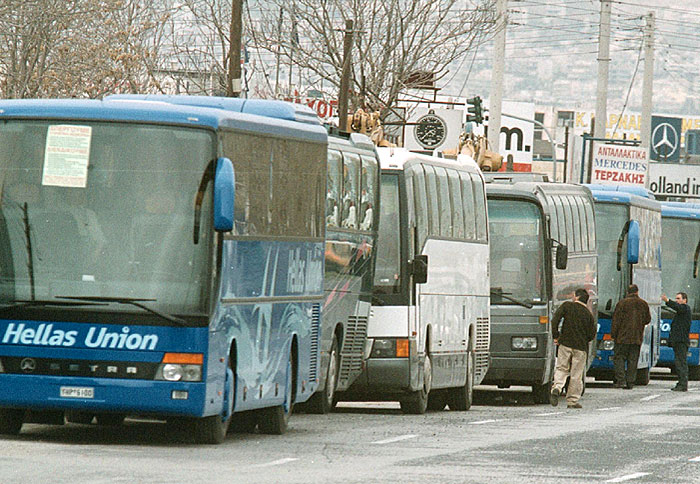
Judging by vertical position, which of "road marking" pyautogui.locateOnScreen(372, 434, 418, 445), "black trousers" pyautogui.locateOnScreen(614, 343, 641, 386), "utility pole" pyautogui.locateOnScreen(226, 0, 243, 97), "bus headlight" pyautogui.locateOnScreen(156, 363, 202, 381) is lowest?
"black trousers" pyautogui.locateOnScreen(614, 343, 641, 386)

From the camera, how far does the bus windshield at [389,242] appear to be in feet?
77.3

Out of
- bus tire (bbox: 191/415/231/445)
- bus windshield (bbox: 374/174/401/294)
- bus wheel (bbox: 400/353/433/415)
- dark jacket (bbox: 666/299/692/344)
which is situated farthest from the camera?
dark jacket (bbox: 666/299/692/344)

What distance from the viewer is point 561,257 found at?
96.0 ft

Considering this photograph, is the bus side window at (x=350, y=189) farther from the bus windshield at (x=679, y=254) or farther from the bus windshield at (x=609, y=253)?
the bus windshield at (x=679, y=254)

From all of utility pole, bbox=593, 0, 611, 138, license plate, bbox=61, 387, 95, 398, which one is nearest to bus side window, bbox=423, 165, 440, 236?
license plate, bbox=61, 387, 95, 398

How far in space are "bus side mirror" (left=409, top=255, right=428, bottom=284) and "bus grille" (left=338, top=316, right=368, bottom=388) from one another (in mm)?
945

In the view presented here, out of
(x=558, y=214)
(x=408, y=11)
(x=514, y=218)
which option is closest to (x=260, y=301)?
(x=514, y=218)

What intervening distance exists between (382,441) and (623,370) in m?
17.2

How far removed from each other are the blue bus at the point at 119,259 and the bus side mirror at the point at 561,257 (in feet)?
44.1

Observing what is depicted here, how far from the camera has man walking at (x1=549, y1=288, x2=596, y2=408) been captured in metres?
27.0

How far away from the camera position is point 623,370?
3462 centimetres

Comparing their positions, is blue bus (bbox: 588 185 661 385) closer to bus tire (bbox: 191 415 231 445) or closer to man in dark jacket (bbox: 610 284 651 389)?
man in dark jacket (bbox: 610 284 651 389)

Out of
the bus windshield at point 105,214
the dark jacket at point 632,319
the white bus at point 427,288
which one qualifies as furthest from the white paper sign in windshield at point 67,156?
the dark jacket at point 632,319

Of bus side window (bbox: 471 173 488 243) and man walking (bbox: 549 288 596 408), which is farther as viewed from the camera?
bus side window (bbox: 471 173 488 243)
